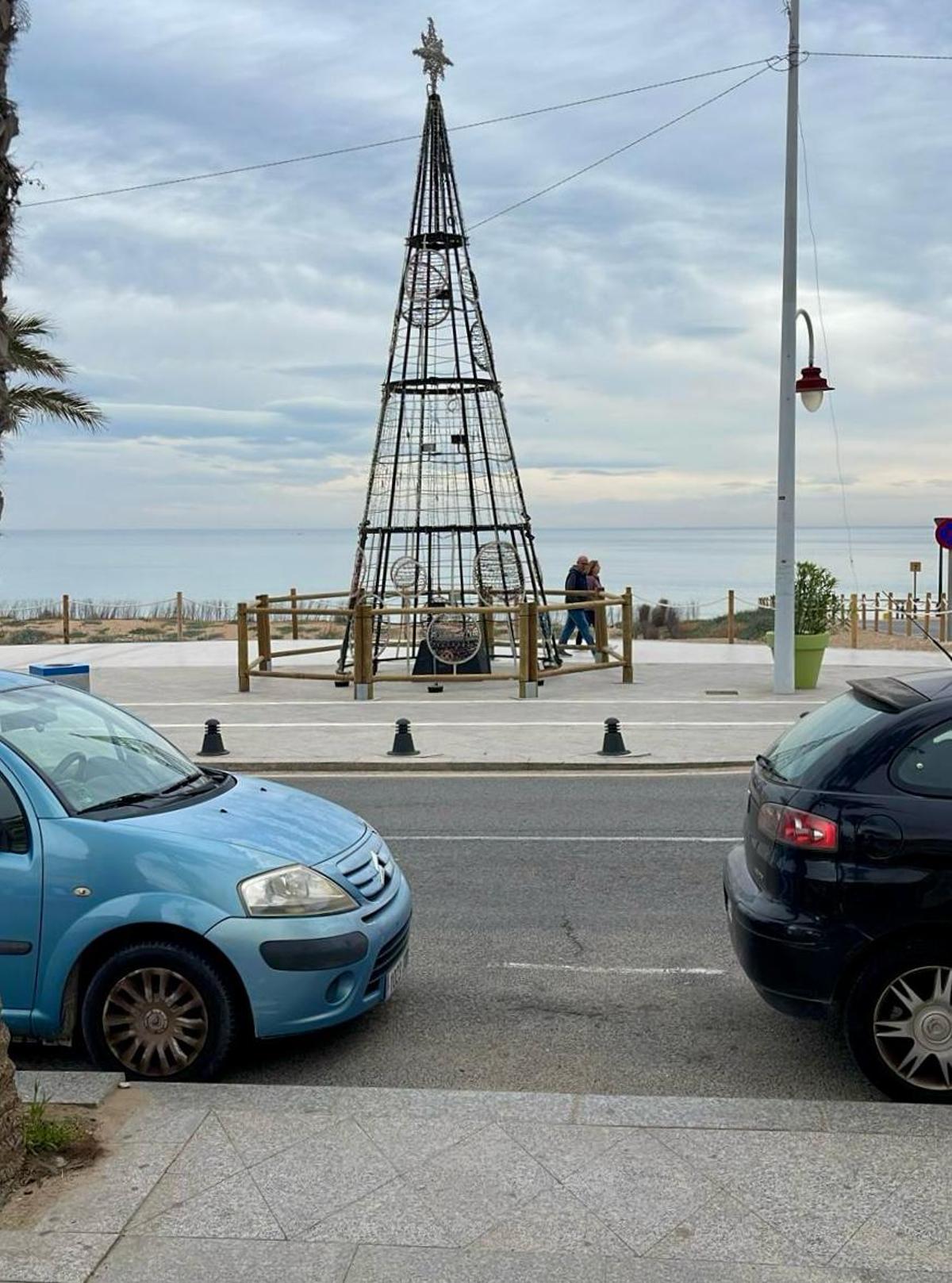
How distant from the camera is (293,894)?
5.34 metres

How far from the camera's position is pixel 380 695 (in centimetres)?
1891

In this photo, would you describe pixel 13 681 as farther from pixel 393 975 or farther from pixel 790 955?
pixel 790 955

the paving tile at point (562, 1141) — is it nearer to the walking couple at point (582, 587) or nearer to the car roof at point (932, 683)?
the car roof at point (932, 683)

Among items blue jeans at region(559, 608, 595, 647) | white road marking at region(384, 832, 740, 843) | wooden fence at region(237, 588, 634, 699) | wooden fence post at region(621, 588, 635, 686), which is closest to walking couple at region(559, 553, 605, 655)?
blue jeans at region(559, 608, 595, 647)

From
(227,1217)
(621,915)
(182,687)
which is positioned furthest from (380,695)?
(227,1217)

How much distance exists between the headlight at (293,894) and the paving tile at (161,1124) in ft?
2.58

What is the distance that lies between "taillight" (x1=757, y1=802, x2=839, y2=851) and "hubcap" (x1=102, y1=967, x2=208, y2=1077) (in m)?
2.30

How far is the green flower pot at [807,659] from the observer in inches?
738

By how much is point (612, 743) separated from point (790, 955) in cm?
836

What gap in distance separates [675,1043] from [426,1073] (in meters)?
1.09

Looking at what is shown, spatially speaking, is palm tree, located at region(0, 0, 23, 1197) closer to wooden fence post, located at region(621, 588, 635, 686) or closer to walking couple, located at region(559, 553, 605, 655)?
wooden fence post, located at region(621, 588, 635, 686)

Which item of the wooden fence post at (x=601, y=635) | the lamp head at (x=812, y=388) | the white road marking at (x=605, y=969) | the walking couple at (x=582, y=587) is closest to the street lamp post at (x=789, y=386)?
the lamp head at (x=812, y=388)

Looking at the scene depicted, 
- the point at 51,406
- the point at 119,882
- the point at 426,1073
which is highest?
the point at 51,406

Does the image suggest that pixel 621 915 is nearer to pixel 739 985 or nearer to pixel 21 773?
pixel 739 985
